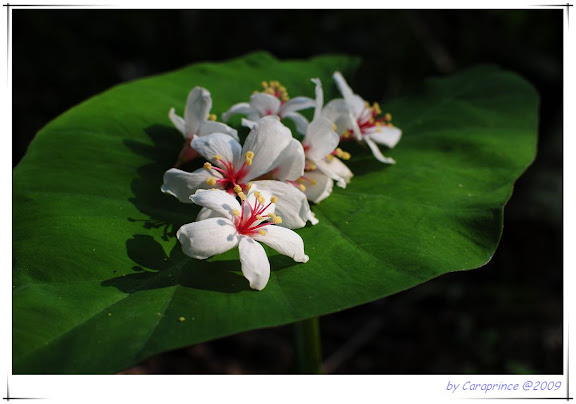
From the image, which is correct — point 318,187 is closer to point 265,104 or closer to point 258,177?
point 258,177

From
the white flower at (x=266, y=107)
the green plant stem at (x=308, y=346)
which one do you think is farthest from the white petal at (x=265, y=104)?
the green plant stem at (x=308, y=346)

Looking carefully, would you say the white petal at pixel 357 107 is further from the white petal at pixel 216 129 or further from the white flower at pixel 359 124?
the white petal at pixel 216 129

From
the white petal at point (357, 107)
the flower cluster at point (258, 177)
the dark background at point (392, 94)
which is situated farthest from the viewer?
the dark background at point (392, 94)

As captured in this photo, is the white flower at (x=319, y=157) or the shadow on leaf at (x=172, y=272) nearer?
the shadow on leaf at (x=172, y=272)

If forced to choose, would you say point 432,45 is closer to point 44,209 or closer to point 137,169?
point 137,169

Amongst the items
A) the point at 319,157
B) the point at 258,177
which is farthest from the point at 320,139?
the point at 258,177

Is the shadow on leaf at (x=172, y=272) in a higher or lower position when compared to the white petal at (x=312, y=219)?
lower

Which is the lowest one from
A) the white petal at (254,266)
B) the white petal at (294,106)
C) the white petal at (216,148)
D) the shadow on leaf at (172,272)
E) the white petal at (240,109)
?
the shadow on leaf at (172,272)

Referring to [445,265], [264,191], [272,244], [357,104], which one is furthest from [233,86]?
[445,265]

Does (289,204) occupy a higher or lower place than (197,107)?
lower
